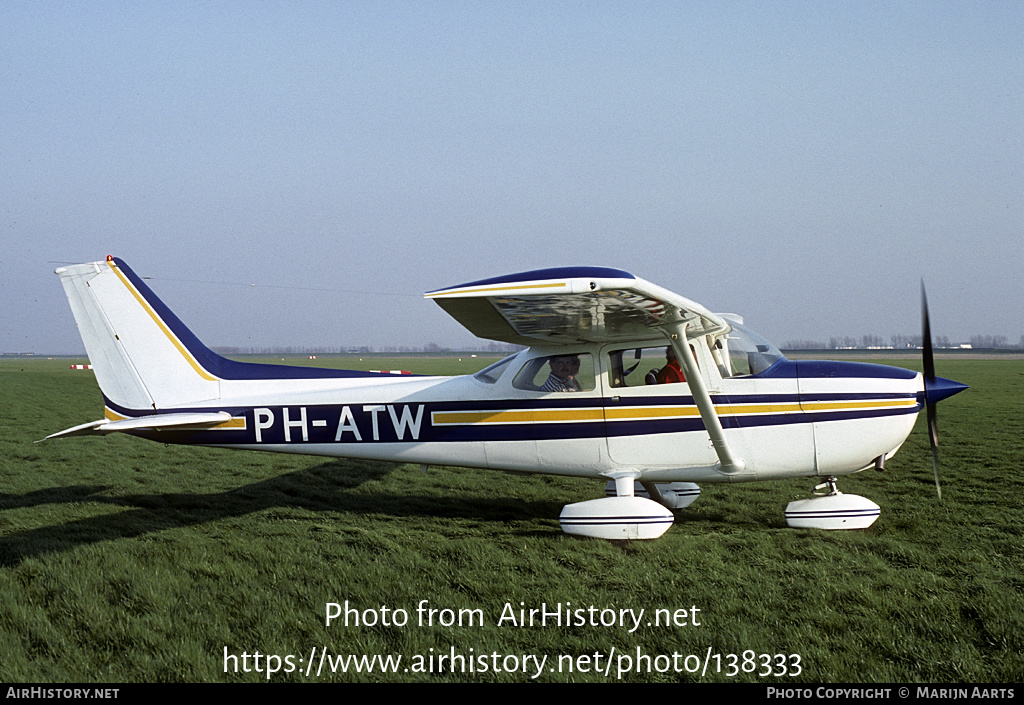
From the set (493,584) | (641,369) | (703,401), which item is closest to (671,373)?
(641,369)

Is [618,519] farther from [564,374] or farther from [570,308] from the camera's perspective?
[570,308]

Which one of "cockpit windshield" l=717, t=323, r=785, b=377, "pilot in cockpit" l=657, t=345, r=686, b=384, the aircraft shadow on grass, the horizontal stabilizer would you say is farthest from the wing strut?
the horizontal stabilizer

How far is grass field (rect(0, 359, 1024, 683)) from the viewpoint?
3838mm

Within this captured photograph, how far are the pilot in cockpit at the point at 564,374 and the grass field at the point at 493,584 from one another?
1452 mm

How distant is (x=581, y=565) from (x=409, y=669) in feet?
6.80

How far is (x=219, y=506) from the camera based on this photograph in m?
8.32

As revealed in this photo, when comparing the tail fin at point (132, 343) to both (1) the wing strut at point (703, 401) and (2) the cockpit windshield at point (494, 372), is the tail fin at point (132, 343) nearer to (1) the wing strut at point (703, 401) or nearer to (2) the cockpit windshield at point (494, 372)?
(2) the cockpit windshield at point (494, 372)

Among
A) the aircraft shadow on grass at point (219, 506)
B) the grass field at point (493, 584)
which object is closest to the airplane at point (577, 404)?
the grass field at point (493, 584)

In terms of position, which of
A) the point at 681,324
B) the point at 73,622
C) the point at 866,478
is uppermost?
the point at 681,324

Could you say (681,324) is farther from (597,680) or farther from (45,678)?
(45,678)

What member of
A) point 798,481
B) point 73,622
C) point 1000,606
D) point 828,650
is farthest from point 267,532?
point 798,481

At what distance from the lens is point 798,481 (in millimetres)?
9367
